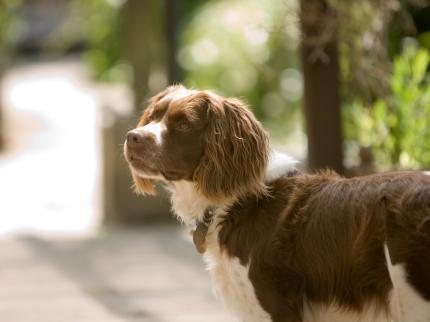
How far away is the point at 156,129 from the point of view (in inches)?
167

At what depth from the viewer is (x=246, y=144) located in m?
4.18

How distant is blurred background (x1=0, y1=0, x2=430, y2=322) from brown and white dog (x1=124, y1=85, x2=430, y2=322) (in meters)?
1.88

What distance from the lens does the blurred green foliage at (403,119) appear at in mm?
6422

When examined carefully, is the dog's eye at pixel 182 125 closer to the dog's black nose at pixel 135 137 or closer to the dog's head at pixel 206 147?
the dog's head at pixel 206 147

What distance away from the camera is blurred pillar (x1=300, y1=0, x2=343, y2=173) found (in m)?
6.34

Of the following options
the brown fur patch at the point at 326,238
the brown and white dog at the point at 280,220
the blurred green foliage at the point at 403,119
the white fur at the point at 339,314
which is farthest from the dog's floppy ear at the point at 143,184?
the blurred green foliage at the point at 403,119

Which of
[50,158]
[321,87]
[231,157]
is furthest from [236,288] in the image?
[50,158]

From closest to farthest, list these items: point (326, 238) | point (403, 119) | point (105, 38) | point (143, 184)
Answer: point (326, 238)
point (143, 184)
point (403, 119)
point (105, 38)

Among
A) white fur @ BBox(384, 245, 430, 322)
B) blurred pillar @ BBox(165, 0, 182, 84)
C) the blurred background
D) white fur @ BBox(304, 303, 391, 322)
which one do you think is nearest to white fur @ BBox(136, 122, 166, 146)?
white fur @ BBox(304, 303, 391, 322)

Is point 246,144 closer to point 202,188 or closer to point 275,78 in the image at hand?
point 202,188

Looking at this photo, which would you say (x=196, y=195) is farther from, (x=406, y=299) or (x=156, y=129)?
(x=406, y=299)

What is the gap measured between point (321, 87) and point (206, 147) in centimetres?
238

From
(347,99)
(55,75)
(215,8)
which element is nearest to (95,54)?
(55,75)

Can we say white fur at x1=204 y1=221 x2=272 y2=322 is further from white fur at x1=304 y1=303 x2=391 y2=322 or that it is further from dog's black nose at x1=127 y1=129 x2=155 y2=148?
dog's black nose at x1=127 y1=129 x2=155 y2=148
